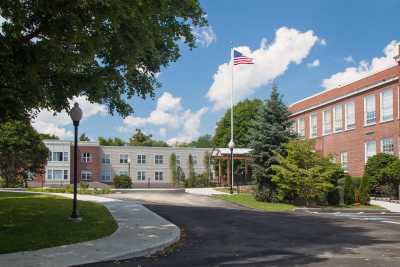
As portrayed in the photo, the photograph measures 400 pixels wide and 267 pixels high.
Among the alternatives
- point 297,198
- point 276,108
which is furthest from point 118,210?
point 276,108

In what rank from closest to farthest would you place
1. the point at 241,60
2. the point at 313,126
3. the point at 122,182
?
1. the point at 241,60
2. the point at 313,126
3. the point at 122,182

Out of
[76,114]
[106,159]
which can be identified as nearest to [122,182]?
[106,159]

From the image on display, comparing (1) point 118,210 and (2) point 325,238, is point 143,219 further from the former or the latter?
(2) point 325,238

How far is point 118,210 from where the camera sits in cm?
2061

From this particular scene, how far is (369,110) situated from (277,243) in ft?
94.6

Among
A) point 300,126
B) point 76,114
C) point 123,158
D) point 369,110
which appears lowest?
point 123,158

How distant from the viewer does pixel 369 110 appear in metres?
38.9

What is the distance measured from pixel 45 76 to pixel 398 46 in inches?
1127

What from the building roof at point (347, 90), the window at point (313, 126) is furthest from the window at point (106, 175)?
the window at point (313, 126)

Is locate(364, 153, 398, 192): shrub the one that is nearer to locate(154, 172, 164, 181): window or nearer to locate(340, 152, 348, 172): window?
locate(340, 152, 348, 172): window

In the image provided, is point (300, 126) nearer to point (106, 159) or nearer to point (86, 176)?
point (106, 159)

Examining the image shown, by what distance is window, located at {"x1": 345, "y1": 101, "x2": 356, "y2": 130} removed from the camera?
4119 centimetres

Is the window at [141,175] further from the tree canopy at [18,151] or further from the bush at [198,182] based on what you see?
the tree canopy at [18,151]

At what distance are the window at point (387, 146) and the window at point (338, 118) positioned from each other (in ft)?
20.1
